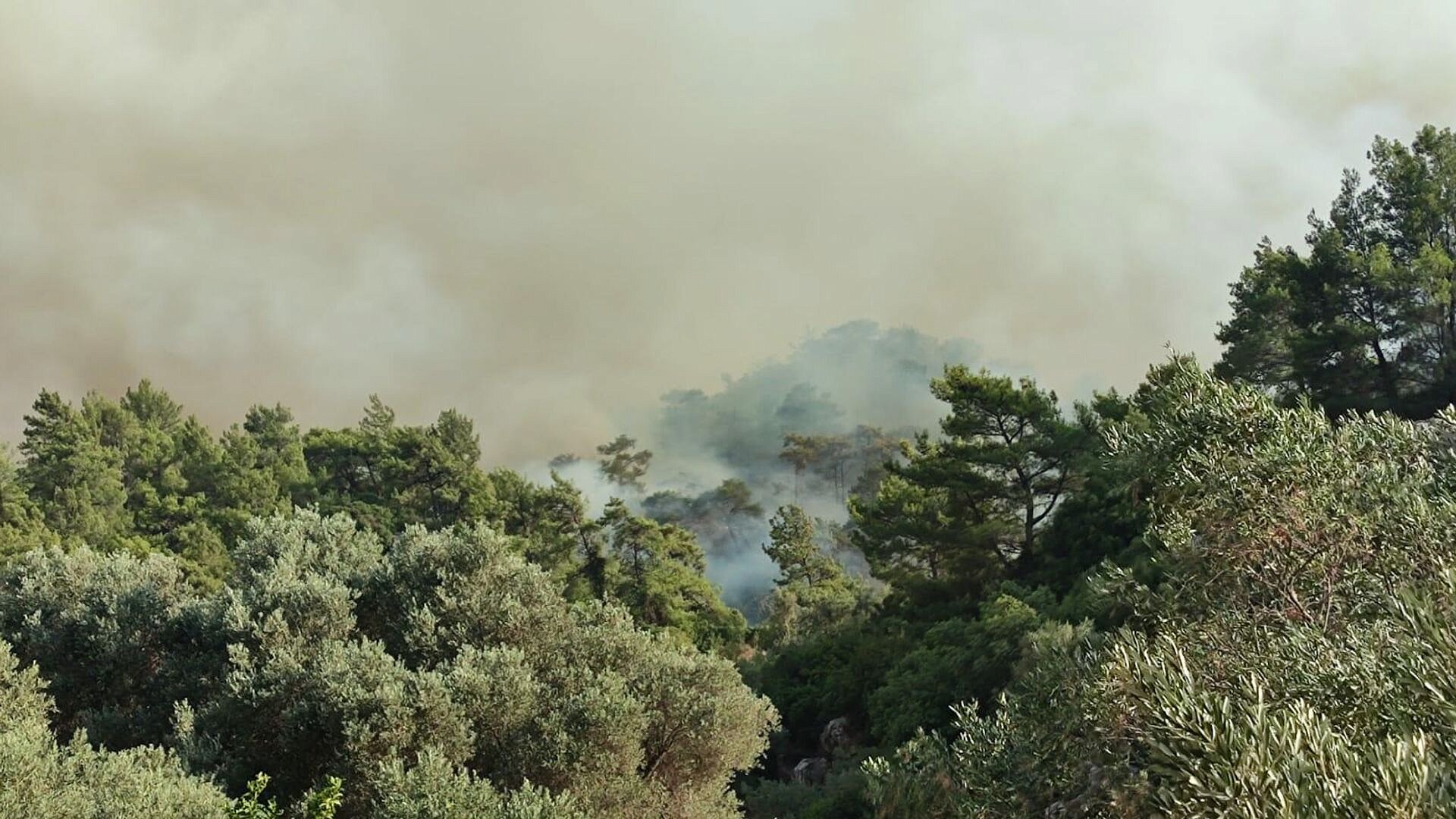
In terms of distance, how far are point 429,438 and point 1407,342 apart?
63726mm

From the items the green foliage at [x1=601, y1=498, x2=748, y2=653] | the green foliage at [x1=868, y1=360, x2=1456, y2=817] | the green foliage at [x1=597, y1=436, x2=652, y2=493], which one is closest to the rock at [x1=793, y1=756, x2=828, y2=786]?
the green foliage at [x1=601, y1=498, x2=748, y2=653]

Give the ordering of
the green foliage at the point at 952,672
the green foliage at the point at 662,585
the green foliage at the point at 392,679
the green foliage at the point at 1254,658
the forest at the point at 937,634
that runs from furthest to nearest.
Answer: the green foliage at the point at 662,585 → the green foliage at the point at 952,672 → the green foliage at the point at 392,679 → the forest at the point at 937,634 → the green foliage at the point at 1254,658

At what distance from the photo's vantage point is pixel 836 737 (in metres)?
37.8

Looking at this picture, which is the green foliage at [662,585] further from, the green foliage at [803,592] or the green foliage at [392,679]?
the green foliage at [392,679]

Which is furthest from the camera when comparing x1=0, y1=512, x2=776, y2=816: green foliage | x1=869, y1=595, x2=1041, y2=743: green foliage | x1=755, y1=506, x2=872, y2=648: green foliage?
x1=755, y1=506, x2=872, y2=648: green foliage

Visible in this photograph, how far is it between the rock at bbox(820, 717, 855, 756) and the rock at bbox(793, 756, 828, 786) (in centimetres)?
61

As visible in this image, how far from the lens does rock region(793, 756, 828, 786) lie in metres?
34.9

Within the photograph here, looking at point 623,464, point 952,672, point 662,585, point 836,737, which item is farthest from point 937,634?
point 623,464

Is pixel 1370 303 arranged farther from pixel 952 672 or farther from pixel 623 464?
pixel 623 464

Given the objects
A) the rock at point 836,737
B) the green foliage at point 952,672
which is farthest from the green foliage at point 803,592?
the green foliage at point 952,672

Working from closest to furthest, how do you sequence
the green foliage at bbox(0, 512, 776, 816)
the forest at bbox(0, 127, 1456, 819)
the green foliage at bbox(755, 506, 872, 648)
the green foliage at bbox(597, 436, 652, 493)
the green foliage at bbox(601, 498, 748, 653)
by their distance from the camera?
the forest at bbox(0, 127, 1456, 819), the green foliage at bbox(0, 512, 776, 816), the green foliage at bbox(755, 506, 872, 648), the green foliage at bbox(601, 498, 748, 653), the green foliage at bbox(597, 436, 652, 493)

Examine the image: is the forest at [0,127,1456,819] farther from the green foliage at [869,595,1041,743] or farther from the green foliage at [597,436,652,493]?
the green foliage at [597,436,652,493]

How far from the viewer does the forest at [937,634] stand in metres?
8.85

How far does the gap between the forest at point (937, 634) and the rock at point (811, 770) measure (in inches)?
9.7
